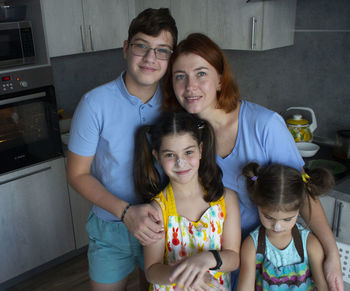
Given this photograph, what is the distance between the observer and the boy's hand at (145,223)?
137cm

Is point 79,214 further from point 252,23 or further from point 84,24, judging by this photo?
point 252,23

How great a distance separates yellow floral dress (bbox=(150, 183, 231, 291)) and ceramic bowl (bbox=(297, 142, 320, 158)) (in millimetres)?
→ 1202

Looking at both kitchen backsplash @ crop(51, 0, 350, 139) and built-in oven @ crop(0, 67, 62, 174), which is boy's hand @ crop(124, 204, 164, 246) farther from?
kitchen backsplash @ crop(51, 0, 350, 139)

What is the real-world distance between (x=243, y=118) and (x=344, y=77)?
1.30 meters

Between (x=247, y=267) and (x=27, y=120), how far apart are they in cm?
180

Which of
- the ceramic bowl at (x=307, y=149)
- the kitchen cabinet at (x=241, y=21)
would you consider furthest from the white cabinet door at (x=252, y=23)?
the ceramic bowl at (x=307, y=149)

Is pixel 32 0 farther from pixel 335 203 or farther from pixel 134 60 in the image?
pixel 335 203

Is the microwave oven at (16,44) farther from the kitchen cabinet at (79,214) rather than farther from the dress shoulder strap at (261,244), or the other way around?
the dress shoulder strap at (261,244)

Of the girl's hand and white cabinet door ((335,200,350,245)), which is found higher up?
the girl's hand

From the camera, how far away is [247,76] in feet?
9.70

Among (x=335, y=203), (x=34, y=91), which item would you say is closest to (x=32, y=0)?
(x=34, y=91)

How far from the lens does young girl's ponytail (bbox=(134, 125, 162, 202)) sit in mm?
1515

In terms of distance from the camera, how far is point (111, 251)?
64.2 inches

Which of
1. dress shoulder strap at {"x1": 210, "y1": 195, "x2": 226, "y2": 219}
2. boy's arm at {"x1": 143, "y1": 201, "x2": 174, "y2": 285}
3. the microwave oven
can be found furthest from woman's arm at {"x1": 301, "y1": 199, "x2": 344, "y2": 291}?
the microwave oven
